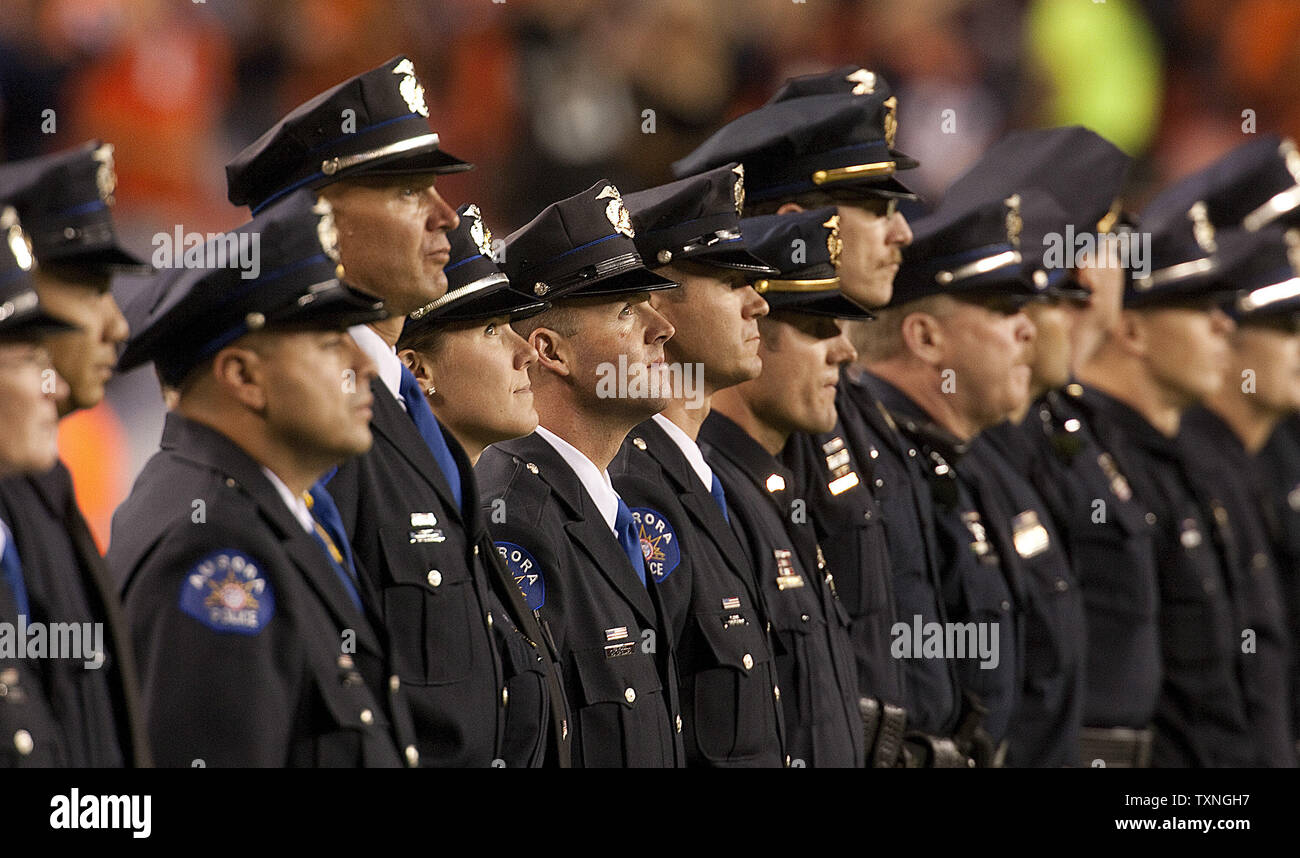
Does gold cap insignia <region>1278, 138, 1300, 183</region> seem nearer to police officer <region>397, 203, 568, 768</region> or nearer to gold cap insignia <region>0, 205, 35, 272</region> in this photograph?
police officer <region>397, 203, 568, 768</region>

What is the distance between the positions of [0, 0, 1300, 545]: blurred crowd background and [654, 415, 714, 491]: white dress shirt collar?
73.8 inches

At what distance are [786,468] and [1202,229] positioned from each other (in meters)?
2.50

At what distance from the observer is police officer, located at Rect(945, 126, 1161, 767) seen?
217 inches

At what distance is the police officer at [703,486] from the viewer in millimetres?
3771

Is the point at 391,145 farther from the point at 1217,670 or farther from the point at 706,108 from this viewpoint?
the point at 706,108

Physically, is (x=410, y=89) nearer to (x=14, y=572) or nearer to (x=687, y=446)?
(x=687, y=446)

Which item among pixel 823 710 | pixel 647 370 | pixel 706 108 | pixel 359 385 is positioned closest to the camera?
pixel 359 385

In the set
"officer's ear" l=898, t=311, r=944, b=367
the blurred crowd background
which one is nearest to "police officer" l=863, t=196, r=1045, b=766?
"officer's ear" l=898, t=311, r=944, b=367

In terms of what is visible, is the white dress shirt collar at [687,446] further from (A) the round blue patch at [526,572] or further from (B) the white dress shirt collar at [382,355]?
(B) the white dress shirt collar at [382,355]

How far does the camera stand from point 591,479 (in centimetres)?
366

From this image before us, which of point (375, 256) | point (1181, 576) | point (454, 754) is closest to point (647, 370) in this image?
point (375, 256)

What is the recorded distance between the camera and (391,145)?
3182 millimetres

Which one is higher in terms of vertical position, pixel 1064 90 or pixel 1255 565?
pixel 1064 90

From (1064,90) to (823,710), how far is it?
593 centimetres
